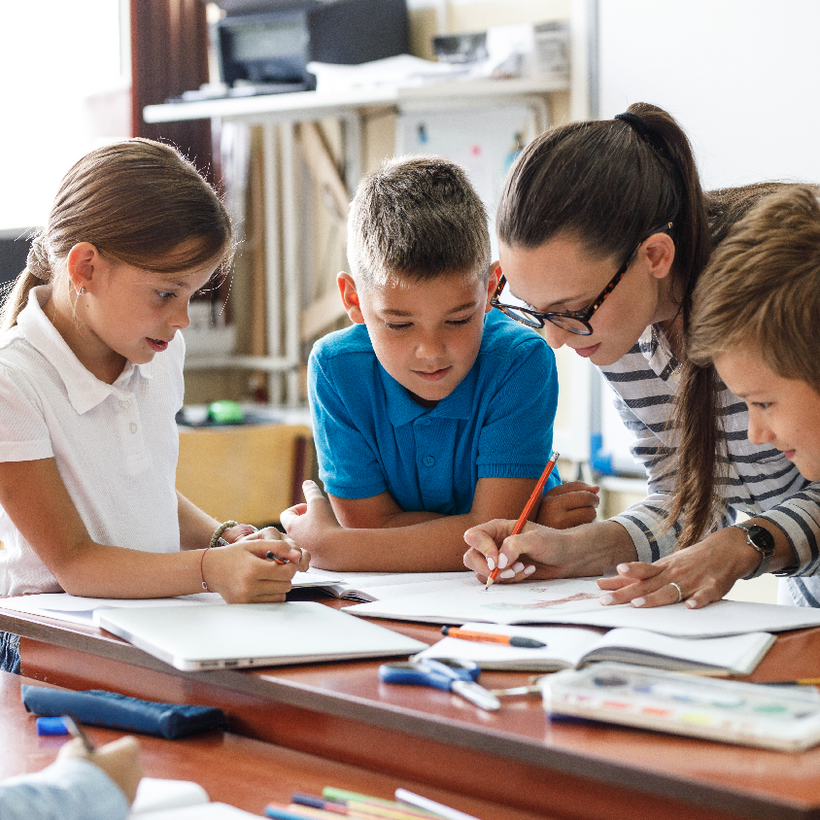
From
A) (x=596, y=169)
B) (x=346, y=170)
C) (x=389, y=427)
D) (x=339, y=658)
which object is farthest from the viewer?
(x=346, y=170)

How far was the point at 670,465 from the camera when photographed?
4.54 feet

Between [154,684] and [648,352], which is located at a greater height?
[648,352]

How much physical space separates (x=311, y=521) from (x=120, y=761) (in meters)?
0.70

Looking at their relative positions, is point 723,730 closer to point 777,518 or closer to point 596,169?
point 777,518

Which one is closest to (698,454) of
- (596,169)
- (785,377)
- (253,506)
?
(785,377)

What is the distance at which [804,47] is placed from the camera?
2516 millimetres

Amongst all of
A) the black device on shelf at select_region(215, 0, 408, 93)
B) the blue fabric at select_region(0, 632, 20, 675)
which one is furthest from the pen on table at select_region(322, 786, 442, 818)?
the black device on shelf at select_region(215, 0, 408, 93)

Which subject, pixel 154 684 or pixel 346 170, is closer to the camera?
pixel 154 684

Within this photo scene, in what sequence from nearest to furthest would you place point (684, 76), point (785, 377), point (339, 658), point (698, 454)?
point (339, 658) < point (785, 377) < point (698, 454) < point (684, 76)

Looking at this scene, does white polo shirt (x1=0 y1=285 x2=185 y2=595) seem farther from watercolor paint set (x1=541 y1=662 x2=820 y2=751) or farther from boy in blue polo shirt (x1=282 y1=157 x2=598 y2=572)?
watercolor paint set (x1=541 y1=662 x2=820 y2=751)

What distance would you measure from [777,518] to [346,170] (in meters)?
2.64

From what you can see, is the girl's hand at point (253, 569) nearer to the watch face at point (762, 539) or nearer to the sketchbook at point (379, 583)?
the sketchbook at point (379, 583)

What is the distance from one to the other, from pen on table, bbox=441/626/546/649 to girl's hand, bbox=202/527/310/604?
212 mm

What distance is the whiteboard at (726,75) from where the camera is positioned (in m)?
2.53
